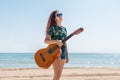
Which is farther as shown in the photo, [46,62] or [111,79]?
[111,79]

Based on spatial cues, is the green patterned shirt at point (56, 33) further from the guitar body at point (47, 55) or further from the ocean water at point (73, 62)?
the ocean water at point (73, 62)

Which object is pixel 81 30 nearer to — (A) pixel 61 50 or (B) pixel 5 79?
(A) pixel 61 50

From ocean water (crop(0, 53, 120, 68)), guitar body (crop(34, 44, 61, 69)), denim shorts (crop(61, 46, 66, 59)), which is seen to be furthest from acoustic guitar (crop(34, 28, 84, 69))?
ocean water (crop(0, 53, 120, 68))

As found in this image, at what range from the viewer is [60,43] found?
21.1 feet

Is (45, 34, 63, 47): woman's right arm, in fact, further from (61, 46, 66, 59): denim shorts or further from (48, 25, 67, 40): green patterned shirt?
(61, 46, 66, 59): denim shorts

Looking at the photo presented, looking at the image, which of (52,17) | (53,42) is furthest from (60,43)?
(52,17)

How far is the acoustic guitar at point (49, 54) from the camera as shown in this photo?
254 inches

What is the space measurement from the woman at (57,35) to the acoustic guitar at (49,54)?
81 mm

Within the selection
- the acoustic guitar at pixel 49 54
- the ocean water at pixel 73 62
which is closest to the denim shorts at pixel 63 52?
the acoustic guitar at pixel 49 54

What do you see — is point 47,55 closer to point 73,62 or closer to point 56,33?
point 56,33

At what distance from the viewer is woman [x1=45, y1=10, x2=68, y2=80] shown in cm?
650

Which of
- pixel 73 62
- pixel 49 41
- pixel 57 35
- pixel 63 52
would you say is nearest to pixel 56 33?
pixel 57 35

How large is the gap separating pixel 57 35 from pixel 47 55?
0.45 metres

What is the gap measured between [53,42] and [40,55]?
419 millimetres
